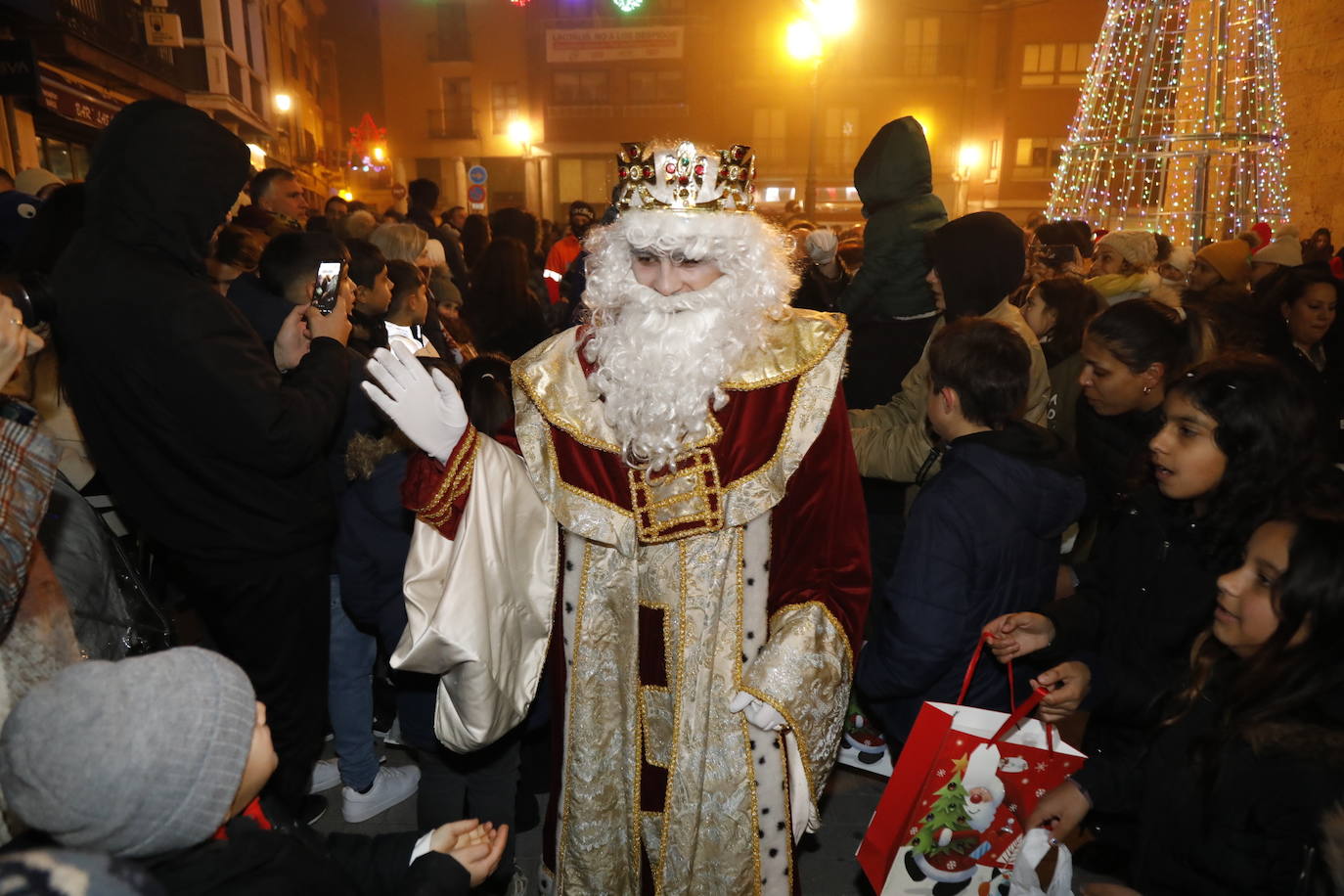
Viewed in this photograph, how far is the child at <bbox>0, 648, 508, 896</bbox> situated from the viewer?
1272 millimetres

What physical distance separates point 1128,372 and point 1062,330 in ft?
3.40

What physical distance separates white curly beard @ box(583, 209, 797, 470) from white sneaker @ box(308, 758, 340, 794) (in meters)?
2.51

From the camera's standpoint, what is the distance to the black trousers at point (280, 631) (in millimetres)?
2781

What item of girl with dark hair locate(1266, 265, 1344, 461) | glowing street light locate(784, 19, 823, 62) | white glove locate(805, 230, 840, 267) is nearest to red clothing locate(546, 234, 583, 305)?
white glove locate(805, 230, 840, 267)

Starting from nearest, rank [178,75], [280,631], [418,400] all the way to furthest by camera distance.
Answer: [418,400] → [280,631] → [178,75]

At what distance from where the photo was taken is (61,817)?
1.27m

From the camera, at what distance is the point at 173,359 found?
8.02 ft

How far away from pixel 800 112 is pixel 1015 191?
8.47 meters

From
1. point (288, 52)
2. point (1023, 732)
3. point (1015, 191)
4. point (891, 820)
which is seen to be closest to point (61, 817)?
point (891, 820)

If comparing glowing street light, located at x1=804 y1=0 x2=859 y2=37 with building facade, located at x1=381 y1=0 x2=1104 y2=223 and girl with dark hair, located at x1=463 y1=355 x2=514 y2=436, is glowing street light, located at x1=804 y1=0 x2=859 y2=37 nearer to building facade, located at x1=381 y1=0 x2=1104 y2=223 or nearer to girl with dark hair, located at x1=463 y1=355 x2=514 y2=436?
girl with dark hair, located at x1=463 y1=355 x2=514 y2=436

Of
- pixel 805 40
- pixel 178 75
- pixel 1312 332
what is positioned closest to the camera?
pixel 1312 332

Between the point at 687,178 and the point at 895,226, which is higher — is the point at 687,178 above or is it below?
above

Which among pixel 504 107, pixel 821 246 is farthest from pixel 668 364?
pixel 504 107

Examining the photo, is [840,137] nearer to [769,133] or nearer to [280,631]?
[769,133]
